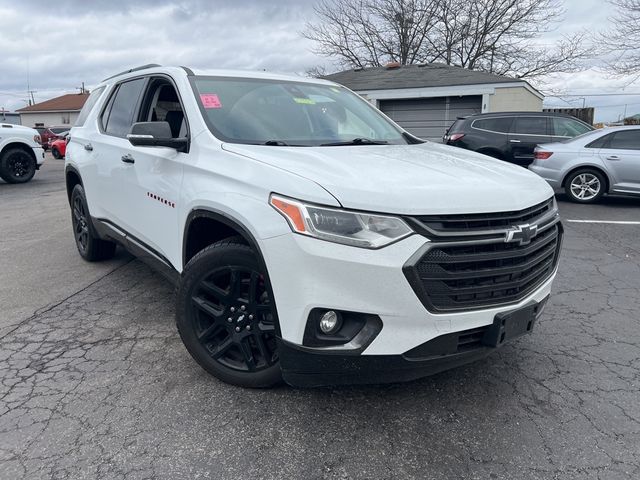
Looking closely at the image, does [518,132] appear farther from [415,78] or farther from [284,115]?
[284,115]

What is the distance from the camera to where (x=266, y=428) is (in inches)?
100

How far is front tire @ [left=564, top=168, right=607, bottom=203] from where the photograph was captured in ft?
30.5

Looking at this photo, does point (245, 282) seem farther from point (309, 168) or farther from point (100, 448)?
point (100, 448)

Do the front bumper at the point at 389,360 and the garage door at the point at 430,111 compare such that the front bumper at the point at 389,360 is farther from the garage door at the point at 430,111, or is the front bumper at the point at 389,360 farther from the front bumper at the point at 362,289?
the garage door at the point at 430,111

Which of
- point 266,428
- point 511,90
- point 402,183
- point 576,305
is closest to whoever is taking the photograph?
point 402,183

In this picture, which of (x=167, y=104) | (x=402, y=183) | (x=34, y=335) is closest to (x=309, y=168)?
(x=402, y=183)

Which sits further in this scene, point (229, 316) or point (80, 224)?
point (80, 224)

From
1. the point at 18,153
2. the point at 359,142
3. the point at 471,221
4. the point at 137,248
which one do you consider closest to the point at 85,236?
the point at 137,248

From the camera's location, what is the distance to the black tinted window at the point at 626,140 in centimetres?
911

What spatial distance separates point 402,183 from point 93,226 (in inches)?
145

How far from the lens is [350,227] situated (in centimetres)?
221

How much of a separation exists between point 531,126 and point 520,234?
9.96 metres

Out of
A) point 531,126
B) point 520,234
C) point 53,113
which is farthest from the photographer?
point 53,113

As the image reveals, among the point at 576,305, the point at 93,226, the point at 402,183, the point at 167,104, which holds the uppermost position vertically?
the point at 167,104
